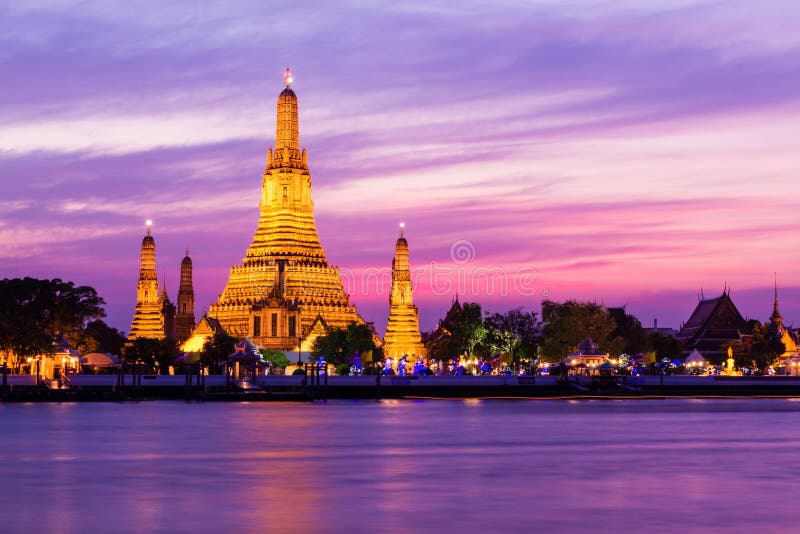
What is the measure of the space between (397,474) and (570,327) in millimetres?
94420

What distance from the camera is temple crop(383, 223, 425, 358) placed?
14100cm

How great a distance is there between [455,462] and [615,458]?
485 cm

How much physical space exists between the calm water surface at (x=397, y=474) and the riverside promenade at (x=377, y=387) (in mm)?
27054

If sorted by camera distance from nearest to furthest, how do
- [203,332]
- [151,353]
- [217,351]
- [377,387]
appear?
[377,387] < [217,351] < [151,353] < [203,332]

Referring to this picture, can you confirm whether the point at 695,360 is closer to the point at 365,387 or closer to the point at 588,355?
the point at 588,355

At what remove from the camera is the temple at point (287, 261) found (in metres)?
139

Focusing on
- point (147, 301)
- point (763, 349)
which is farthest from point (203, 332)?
point (763, 349)

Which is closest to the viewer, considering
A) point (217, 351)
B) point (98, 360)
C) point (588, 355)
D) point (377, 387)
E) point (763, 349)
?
point (377, 387)

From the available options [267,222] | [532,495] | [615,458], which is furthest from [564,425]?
[267,222]

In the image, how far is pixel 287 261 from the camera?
141 metres

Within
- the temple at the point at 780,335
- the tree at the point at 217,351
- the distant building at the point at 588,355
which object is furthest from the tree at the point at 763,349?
the tree at the point at 217,351

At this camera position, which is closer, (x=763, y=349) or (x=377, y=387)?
(x=377, y=387)

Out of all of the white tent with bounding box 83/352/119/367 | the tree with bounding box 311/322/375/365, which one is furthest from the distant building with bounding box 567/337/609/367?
the white tent with bounding box 83/352/119/367

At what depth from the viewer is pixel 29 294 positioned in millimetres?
117500
